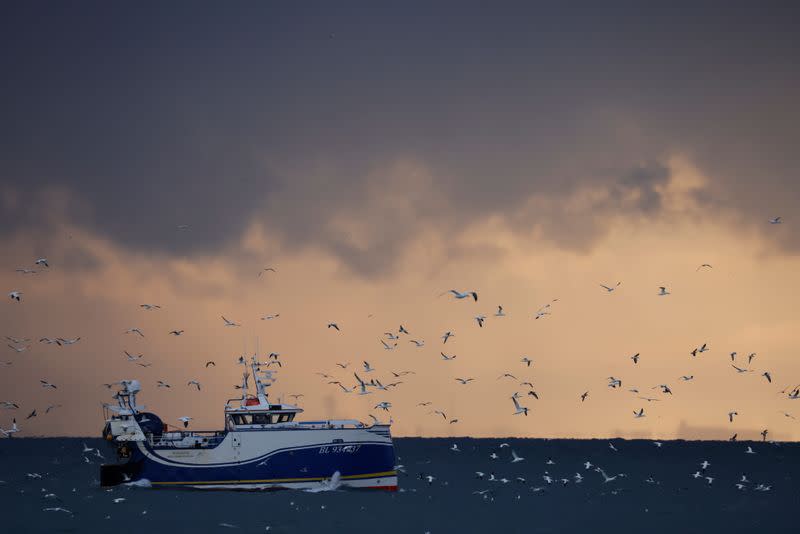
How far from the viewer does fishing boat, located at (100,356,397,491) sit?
70062 millimetres

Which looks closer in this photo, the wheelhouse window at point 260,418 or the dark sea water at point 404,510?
the dark sea water at point 404,510

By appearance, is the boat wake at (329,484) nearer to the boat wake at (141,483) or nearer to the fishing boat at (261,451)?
the fishing boat at (261,451)

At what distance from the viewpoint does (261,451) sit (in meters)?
70.4

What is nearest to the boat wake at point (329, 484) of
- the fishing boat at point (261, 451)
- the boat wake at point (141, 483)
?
the fishing boat at point (261, 451)

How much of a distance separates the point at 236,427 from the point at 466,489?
113ft

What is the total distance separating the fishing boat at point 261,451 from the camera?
7006cm

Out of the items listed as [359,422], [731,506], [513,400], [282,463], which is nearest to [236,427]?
[282,463]

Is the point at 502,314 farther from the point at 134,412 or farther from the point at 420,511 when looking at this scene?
the point at 134,412

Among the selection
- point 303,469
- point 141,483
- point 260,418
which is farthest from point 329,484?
point 141,483

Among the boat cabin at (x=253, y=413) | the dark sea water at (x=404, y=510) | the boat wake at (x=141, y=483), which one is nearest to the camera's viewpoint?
the dark sea water at (x=404, y=510)

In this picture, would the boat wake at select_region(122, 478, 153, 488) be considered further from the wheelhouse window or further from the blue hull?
the wheelhouse window

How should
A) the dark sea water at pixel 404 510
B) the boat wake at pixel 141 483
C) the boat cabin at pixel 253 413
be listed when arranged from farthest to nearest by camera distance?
the boat wake at pixel 141 483, the boat cabin at pixel 253 413, the dark sea water at pixel 404 510

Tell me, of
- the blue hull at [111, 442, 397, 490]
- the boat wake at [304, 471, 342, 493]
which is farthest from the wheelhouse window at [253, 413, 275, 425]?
the boat wake at [304, 471, 342, 493]

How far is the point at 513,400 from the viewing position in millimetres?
70750
